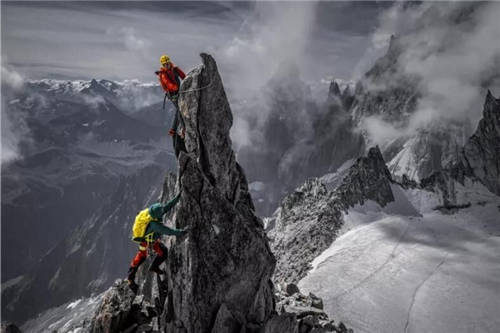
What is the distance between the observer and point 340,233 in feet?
299

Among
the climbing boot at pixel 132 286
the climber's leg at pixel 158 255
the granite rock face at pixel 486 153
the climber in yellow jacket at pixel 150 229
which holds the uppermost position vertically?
the granite rock face at pixel 486 153

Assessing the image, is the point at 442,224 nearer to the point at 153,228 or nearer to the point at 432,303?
the point at 432,303

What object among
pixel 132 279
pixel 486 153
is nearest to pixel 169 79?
pixel 132 279

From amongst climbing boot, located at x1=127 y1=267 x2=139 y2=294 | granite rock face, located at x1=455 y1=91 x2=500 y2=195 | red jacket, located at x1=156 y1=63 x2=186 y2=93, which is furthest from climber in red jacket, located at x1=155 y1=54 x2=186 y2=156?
granite rock face, located at x1=455 y1=91 x2=500 y2=195

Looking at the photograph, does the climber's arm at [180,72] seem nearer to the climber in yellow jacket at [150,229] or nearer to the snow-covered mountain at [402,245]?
the climber in yellow jacket at [150,229]

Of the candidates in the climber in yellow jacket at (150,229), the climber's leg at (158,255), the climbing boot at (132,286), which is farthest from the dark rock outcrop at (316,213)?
the climber in yellow jacket at (150,229)

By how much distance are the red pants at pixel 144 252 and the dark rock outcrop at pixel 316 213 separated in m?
48.5

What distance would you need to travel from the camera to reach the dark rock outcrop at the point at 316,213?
8294cm

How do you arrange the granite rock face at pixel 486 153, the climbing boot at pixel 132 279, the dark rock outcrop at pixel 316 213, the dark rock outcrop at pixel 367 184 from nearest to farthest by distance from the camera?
the climbing boot at pixel 132 279 → the dark rock outcrop at pixel 316 213 → the dark rock outcrop at pixel 367 184 → the granite rock face at pixel 486 153

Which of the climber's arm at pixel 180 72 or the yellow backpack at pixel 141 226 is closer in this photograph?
the yellow backpack at pixel 141 226

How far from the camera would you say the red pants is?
23.6 metres

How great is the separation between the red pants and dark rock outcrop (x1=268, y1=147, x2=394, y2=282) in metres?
48.5

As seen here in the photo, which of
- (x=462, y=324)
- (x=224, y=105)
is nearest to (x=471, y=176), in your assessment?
(x=462, y=324)

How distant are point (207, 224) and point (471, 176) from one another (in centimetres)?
13002
